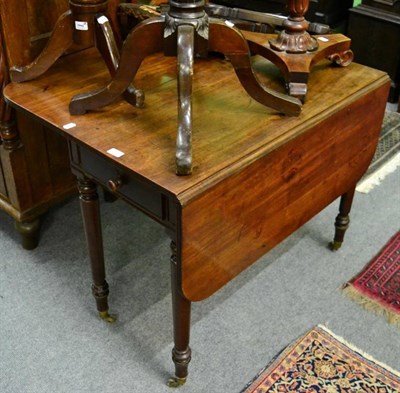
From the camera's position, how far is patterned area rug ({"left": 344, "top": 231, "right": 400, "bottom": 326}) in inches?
70.7

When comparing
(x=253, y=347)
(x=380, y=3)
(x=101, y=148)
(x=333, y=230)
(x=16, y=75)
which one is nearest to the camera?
(x=101, y=148)

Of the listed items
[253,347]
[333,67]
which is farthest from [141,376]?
[333,67]

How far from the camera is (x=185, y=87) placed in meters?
1.22

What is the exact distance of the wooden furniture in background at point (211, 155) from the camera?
48.6 inches

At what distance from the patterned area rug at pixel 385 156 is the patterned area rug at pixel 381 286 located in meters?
0.41

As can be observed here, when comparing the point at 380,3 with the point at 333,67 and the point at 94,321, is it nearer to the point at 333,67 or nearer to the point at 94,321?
the point at 333,67

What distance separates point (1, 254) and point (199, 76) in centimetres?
91

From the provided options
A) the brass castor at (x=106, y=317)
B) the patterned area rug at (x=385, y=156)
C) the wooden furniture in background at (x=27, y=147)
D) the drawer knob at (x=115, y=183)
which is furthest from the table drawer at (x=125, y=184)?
the patterned area rug at (x=385, y=156)

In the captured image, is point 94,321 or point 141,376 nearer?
point 141,376

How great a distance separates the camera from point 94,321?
1718 mm

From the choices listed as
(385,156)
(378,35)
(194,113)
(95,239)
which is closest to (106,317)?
(95,239)

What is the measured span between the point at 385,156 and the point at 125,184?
1529 mm

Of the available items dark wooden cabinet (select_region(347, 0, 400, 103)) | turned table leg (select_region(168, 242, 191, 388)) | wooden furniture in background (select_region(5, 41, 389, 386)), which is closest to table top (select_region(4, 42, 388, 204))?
wooden furniture in background (select_region(5, 41, 389, 386))

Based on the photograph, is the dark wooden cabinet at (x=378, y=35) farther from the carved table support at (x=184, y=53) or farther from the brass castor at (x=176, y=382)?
the brass castor at (x=176, y=382)
